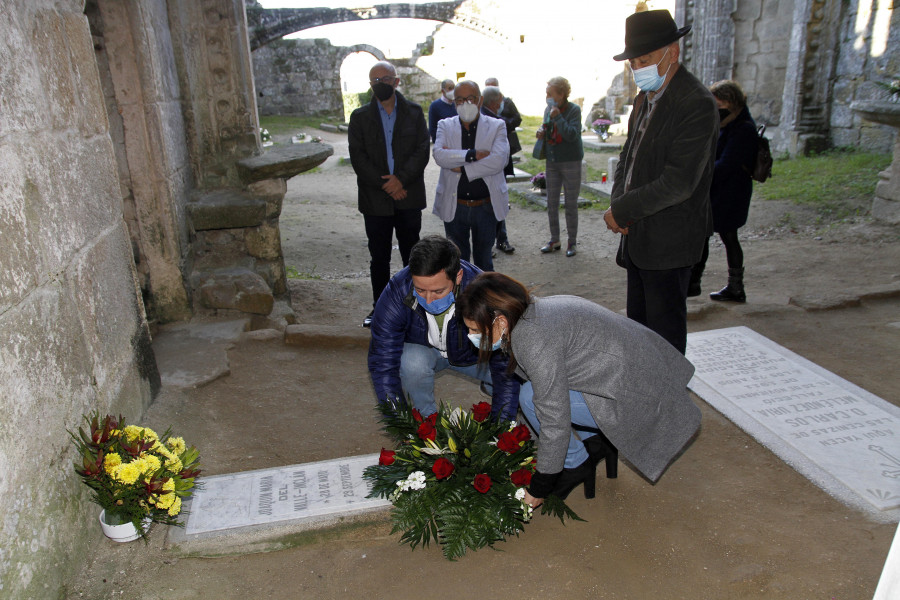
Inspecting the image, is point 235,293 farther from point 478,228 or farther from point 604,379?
point 604,379

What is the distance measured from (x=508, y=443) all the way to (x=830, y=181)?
8.56 meters

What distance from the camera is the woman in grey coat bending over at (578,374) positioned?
2.31 meters

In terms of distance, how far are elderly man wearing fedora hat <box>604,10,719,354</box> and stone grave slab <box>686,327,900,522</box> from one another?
1.75 feet

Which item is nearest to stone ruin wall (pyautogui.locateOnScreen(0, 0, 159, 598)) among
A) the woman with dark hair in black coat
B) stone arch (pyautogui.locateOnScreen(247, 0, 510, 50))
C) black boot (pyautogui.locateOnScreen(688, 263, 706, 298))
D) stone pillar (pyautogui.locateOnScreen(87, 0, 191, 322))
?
stone pillar (pyautogui.locateOnScreen(87, 0, 191, 322))

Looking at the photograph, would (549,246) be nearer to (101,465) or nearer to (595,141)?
(101,465)

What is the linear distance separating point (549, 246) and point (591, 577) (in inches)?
207

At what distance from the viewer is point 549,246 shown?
7363mm

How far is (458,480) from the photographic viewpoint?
2.61 metres

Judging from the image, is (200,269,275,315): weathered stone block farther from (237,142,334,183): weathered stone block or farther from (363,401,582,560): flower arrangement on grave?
(363,401,582,560): flower arrangement on grave

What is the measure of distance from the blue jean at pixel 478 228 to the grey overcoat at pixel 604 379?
9.30 feet

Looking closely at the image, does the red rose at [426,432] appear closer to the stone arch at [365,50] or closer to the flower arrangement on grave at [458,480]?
the flower arrangement on grave at [458,480]

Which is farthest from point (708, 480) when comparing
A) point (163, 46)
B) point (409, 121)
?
point (163, 46)

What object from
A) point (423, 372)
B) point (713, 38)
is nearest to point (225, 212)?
point (423, 372)

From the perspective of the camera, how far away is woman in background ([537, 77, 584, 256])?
6.75 metres
